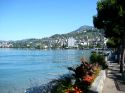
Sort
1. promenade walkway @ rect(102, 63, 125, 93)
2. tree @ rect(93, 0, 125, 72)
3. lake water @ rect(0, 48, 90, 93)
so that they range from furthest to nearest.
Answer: lake water @ rect(0, 48, 90, 93), tree @ rect(93, 0, 125, 72), promenade walkway @ rect(102, 63, 125, 93)

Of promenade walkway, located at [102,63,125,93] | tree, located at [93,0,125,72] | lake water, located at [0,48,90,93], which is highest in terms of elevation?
tree, located at [93,0,125,72]

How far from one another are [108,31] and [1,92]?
9.64 metres

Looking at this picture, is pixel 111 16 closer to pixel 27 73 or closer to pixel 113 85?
pixel 113 85

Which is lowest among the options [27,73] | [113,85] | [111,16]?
[27,73]

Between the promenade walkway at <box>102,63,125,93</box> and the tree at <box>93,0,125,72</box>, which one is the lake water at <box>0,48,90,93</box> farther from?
the promenade walkway at <box>102,63,125,93</box>


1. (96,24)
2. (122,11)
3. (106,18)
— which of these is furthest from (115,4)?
(96,24)

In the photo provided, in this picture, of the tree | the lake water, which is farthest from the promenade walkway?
the lake water

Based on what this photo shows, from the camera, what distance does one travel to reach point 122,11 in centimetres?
2158

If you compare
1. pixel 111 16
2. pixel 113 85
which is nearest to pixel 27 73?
pixel 111 16

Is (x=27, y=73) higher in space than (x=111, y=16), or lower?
lower

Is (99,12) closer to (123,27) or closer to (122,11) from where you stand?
(123,27)

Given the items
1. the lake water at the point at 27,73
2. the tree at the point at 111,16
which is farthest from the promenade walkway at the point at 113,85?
the lake water at the point at 27,73

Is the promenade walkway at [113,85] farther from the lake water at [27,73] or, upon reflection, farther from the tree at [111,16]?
the lake water at [27,73]

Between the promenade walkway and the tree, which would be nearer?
the promenade walkway
